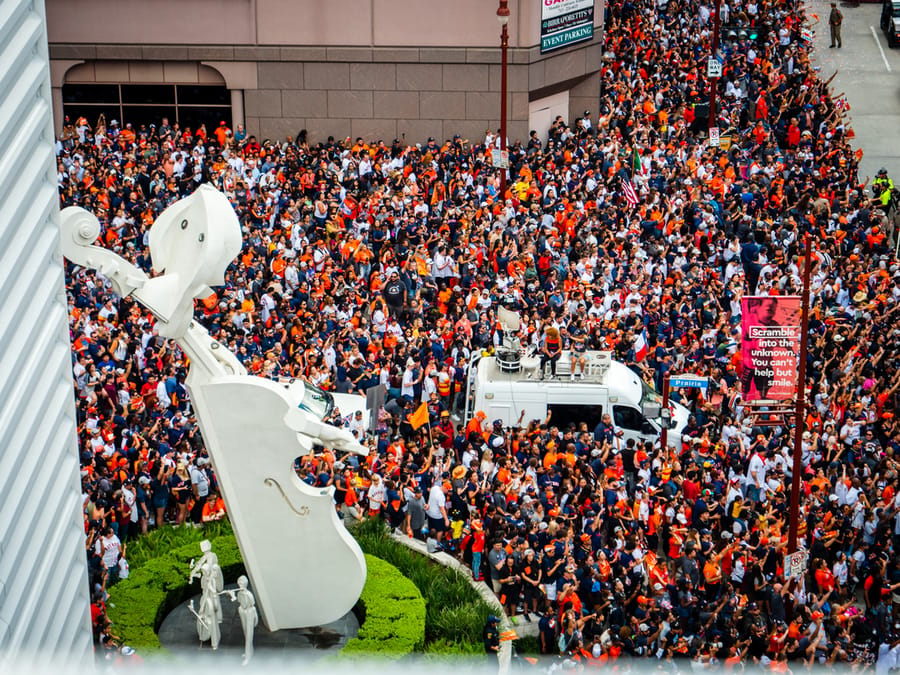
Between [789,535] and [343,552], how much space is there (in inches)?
249

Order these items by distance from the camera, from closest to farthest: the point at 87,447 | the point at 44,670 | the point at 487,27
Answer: the point at 44,670 → the point at 87,447 → the point at 487,27

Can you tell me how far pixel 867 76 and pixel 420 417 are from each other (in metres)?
31.2

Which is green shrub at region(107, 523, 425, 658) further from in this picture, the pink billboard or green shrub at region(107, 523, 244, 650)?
the pink billboard

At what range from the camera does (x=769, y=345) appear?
61.4 ft

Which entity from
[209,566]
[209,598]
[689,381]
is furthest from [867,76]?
[209,598]

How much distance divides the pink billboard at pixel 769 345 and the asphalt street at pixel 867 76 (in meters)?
22.6

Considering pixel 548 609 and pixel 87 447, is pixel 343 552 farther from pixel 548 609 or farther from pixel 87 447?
pixel 87 447

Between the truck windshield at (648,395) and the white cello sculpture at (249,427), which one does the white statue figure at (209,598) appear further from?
the truck windshield at (648,395)

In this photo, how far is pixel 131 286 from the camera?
15062 mm

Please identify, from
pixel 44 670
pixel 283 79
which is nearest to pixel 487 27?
pixel 283 79

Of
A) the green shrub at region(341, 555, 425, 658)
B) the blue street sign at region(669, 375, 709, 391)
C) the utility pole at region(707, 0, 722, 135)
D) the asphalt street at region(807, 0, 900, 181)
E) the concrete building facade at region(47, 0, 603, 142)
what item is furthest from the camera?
the asphalt street at region(807, 0, 900, 181)

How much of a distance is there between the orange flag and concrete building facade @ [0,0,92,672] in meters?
11.0

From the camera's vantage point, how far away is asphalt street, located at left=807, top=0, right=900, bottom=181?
4153 cm

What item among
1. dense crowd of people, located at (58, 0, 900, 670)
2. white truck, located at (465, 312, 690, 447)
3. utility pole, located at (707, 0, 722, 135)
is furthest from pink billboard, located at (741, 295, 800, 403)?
utility pole, located at (707, 0, 722, 135)
